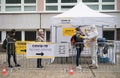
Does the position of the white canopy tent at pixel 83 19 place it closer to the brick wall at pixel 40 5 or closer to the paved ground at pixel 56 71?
the paved ground at pixel 56 71

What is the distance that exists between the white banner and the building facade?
10742mm

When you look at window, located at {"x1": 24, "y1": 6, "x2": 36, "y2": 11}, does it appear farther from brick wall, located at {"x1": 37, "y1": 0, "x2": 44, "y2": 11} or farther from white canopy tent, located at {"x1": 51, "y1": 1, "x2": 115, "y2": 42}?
white canopy tent, located at {"x1": 51, "y1": 1, "x2": 115, "y2": 42}

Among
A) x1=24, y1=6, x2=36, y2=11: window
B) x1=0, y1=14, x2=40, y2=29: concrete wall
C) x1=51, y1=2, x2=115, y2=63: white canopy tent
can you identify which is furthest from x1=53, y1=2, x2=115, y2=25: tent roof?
x1=24, y1=6, x2=36, y2=11: window

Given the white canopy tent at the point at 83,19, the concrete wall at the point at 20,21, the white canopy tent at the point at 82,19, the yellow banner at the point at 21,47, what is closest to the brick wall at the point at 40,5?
the concrete wall at the point at 20,21

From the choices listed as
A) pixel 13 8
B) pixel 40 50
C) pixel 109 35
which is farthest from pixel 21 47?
pixel 109 35

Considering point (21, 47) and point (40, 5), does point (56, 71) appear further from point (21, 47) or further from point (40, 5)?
point (40, 5)

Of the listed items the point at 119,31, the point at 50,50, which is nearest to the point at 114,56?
the point at 50,50

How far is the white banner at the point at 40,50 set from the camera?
14.0 m

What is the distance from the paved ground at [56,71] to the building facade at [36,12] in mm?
9267

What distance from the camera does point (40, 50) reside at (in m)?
14.0

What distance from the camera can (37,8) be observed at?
25.2 meters

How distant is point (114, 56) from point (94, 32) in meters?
1.90

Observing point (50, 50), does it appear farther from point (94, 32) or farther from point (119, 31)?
point (119, 31)

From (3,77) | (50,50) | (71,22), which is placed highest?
(71,22)
